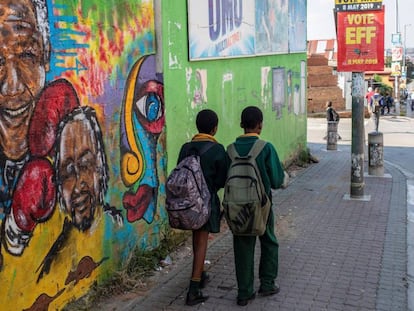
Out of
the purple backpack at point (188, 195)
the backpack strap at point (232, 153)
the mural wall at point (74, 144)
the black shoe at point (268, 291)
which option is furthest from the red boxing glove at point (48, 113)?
the black shoe at point (268, 291)

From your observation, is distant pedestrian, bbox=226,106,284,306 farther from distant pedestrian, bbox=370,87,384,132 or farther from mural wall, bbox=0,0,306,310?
distant pedestrian, bbox=370,87,384,132

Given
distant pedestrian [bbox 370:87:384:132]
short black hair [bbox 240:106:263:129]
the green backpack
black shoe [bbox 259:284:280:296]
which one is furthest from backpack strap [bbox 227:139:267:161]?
distant pedestrian [bbox 370:87:384:132]

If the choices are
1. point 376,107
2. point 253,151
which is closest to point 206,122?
point 253,151

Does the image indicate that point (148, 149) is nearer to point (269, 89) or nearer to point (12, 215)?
point (12, 215)

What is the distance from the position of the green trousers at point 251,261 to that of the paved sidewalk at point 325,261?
16 centimetres

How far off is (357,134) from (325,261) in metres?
3.75

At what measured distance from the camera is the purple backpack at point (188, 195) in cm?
442

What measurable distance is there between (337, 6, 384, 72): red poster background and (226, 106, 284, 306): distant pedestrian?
16.4 ft

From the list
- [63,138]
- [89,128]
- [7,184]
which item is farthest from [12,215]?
[89,128]

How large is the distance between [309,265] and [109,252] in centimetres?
222

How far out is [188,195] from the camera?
14.5ft

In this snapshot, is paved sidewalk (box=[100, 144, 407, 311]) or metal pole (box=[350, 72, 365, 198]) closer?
paved sidewalk (box=[100, 144, 407, 311])

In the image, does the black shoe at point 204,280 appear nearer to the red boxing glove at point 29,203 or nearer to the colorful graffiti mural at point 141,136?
the colorful graffiti mural at point 141,136

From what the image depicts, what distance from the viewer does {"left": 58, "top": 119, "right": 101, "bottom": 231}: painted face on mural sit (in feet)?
14.2
